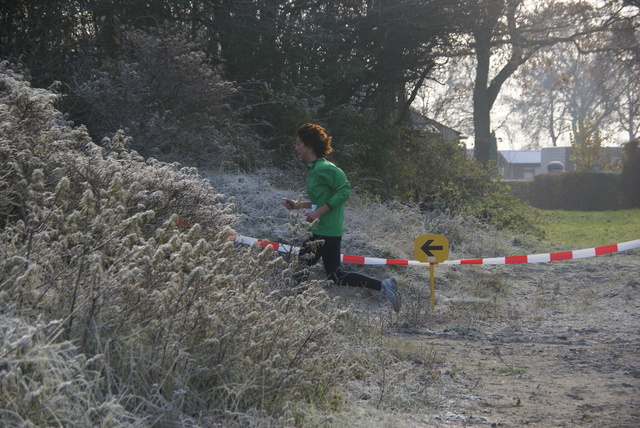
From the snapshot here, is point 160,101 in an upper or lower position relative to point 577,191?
upper

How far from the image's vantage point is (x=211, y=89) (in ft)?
38.1

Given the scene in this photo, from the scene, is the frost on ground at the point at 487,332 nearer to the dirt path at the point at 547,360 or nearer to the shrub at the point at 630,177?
the dirt path at the point at 547,360

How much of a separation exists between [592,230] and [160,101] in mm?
15809

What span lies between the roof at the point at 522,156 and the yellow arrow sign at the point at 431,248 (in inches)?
3015

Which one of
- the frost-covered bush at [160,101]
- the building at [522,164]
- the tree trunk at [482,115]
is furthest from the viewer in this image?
the building at [522,164]

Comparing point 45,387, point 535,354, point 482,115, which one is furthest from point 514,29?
point 45,387

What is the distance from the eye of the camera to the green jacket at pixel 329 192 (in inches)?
264

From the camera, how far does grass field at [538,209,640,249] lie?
17.8 m

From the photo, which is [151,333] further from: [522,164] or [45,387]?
[522,164]

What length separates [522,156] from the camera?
84.9 m

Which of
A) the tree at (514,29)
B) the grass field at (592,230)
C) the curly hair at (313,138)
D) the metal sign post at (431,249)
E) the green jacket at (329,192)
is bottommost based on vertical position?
the grass field at (592,230)

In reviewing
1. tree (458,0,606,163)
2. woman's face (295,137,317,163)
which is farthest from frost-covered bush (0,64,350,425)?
tree (458,0,606,163)

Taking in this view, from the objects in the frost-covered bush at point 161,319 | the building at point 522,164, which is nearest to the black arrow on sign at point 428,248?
the frost-covered bush at point 161,319

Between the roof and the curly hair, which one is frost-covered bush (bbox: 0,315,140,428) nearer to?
the curly hair
